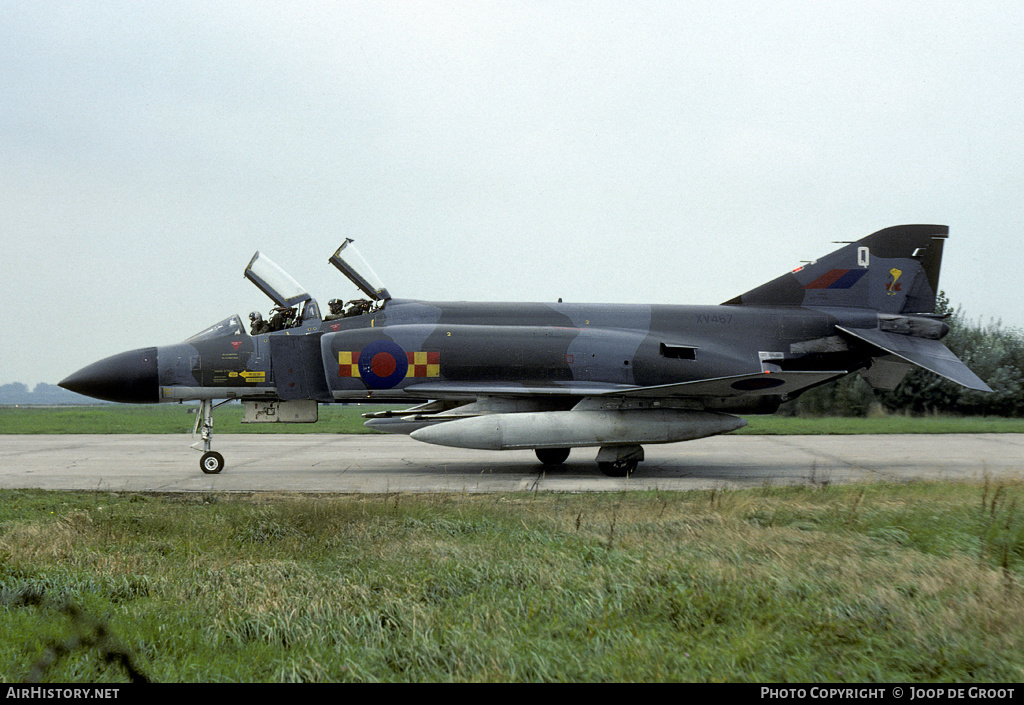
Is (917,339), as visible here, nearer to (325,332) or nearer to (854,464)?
(854,464)

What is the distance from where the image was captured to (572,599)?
430 cm

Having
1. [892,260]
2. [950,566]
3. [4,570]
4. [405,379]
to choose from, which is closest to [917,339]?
[892,260]

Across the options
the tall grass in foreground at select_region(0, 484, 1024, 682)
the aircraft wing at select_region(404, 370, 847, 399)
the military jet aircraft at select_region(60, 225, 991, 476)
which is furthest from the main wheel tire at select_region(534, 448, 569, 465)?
the tall grass in foreground at select_region(0, 484, 1024, 682)

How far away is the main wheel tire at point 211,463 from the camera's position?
1191cm

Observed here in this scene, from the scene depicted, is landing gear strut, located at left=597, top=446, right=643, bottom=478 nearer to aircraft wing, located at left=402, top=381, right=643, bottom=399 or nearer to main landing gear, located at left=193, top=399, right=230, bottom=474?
aircraft wing, located at left=402, top=381, right=643, bottom=399

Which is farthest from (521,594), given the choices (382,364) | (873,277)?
(873,277)

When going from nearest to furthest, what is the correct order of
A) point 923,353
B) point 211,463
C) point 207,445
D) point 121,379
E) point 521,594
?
point 521,594, point 211,463, point 121,379, point 207,445, point 923,353

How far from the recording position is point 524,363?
12.3 m

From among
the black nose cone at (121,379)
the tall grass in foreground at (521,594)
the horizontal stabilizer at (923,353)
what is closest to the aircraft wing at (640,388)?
the horizontal stabilizer at (923,353)

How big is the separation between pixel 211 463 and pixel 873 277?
39.9 feet

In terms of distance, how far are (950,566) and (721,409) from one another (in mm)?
8531

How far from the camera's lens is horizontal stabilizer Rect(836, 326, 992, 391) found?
42.6 feet

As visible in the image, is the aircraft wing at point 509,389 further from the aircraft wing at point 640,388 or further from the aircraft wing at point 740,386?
the aircraft wing at point 740,386

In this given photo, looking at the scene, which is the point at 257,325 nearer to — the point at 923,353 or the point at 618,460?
the point at 618,460
